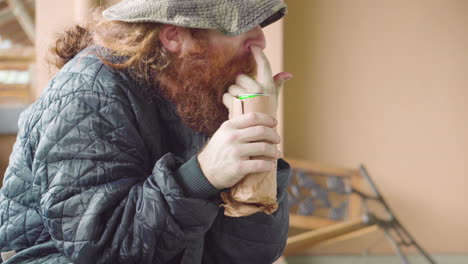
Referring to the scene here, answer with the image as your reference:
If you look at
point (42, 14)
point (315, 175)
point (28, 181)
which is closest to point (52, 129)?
point (28, 181)

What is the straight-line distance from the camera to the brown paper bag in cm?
109

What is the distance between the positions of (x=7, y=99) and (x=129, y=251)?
1.98m

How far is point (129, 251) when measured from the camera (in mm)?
1092

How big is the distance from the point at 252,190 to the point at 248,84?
0.25 metres

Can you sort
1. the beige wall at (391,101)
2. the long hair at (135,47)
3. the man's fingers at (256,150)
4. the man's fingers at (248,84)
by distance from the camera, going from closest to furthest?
the man's fingers at (256,150) → the man's fingers at (248,84) → the long hair at (135,47) → the beige wall at (391,101)

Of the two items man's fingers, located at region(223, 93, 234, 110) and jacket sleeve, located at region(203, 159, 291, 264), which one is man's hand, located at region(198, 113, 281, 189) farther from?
jacket sleeve, located at region(203, 159, 291, 264)

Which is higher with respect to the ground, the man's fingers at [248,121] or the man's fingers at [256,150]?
the man's fingers at [248,121]

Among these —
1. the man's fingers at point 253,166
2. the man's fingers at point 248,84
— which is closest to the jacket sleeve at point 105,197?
the man's fingers at point 253,166

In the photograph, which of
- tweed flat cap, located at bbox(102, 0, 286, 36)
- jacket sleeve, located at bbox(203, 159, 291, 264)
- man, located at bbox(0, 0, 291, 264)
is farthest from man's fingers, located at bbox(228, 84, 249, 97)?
jacket sleeve, located at bbox(203, 159, 291, 264)

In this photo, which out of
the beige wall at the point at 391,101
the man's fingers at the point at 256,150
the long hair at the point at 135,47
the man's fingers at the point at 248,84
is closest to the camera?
the man's fingers at the point at 256,150

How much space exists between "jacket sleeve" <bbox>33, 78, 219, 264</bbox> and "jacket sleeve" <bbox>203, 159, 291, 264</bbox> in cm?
17

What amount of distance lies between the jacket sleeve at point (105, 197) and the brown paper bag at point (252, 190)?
0.15ft

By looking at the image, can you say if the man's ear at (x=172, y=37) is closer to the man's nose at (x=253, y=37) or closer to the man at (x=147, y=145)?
the man at (x=147, y=145)

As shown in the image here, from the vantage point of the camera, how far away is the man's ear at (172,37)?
4.25 ft
